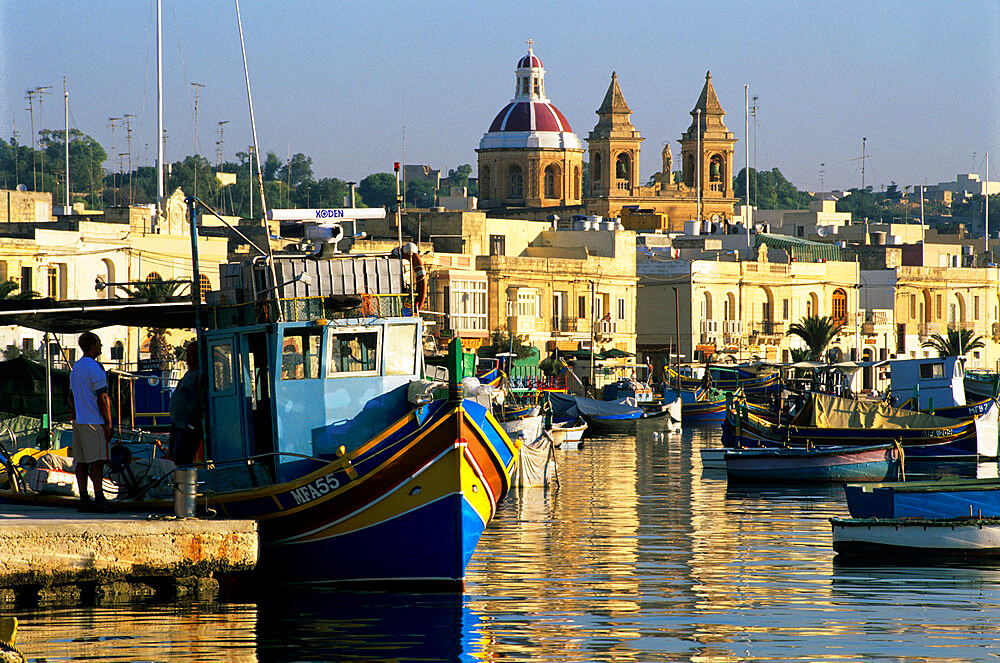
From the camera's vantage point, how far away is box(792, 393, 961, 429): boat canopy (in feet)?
117

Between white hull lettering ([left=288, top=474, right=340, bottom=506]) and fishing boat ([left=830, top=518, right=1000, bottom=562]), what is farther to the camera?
fishing boat ([left=830, top=518, right=1000, bottom=562])

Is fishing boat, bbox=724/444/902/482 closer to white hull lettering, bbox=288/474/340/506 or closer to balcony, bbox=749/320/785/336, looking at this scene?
white hull lettering, bbox=288/474/340/506

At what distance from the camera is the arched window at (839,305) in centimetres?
9051

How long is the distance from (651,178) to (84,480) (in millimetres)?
120452

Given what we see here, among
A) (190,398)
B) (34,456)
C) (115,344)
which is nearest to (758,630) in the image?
(190,398)

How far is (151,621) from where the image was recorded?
593 inches

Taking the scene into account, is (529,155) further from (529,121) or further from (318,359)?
(318,359)

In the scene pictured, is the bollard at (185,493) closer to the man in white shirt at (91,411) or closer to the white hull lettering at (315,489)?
the white hull lettering at (315,489)

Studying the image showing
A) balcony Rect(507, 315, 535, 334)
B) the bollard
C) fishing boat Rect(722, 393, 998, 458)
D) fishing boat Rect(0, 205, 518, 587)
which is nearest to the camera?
the bollard

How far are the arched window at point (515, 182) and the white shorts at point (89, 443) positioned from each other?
101110 mm

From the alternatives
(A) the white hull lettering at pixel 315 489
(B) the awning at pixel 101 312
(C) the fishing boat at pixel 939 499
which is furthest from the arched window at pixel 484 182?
(A) the white hull lettering at pixel 315 489

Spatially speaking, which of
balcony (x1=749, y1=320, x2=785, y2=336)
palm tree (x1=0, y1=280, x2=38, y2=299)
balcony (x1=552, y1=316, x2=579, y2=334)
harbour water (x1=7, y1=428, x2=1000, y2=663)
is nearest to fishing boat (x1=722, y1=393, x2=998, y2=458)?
harbour water (x1=7, y1=428, x2=1000, y2=663)

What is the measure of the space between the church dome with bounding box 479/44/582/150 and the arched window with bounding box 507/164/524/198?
1.68 m

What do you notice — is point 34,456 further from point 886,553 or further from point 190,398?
point 886,553
